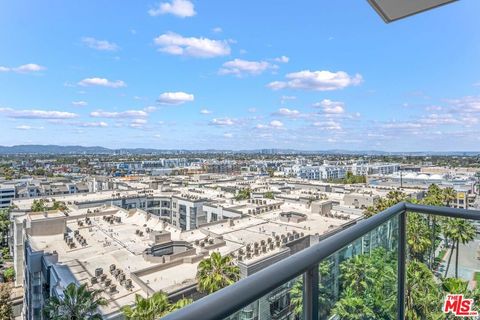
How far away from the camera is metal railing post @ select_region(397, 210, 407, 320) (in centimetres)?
183

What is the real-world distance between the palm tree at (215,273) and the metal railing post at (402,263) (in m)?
6.64

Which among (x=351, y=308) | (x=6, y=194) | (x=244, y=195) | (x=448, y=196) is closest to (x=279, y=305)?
(x=351, y=308)

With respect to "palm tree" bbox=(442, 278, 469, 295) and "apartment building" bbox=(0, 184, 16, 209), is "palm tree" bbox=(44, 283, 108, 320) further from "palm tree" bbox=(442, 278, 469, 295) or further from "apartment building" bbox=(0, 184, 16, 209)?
"apartment building" bbox=(0, 184, 16, 209)

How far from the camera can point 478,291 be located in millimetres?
1893

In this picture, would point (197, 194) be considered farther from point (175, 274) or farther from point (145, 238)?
point (175, 274)

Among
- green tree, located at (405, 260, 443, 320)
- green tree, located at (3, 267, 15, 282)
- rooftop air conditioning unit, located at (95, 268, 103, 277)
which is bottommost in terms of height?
green tree, located at (3, 267, 15, 282)

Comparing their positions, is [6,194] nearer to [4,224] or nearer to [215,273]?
[4,224]

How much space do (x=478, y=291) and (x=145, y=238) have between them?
1277 centimetres

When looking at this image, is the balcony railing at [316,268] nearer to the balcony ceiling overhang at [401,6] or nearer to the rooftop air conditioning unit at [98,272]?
the balcony ceiling overhang at [401,6]

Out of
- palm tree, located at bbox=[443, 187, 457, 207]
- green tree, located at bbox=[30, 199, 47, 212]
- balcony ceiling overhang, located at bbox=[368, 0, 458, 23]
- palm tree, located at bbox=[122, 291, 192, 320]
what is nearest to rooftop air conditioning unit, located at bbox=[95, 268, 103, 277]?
palm tree, located at bbox=[122, 291, 192, 320]

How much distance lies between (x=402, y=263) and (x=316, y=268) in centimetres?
125

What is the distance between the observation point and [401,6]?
1748mm

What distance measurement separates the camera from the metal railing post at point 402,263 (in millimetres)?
1831

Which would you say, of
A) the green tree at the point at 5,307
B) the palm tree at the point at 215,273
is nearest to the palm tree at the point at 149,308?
the palm tree at the point at 215,273
